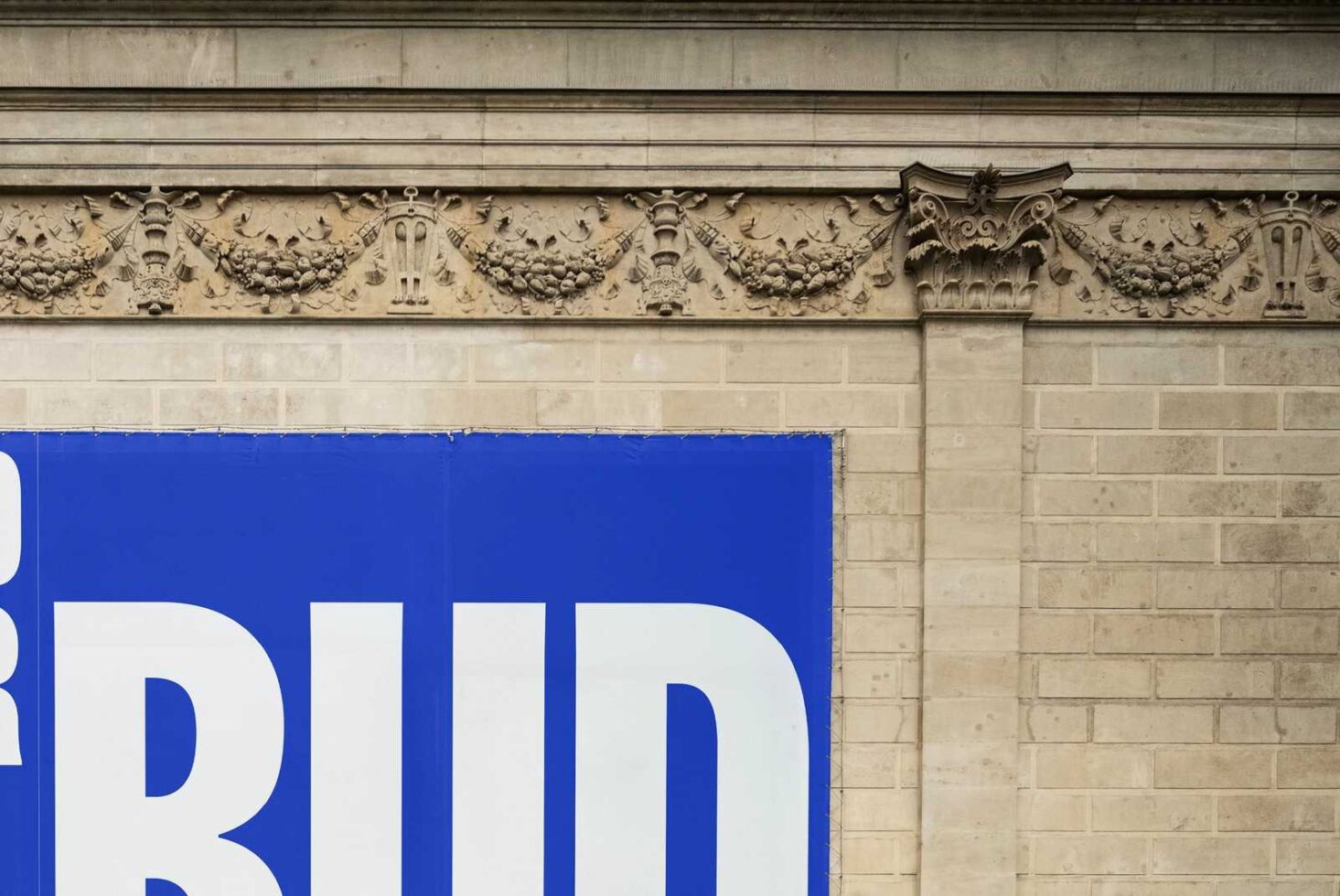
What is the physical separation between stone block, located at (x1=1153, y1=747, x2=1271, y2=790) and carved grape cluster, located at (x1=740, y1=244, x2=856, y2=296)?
10.2 feet

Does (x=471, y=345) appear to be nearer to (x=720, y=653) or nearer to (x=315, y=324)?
(x=315, y=324)

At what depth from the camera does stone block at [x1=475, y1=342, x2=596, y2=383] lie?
16.3 ft

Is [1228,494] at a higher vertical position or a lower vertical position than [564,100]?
lower

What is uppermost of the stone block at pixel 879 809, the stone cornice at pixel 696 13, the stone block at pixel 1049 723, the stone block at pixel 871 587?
the stone cornice at pixel 696 13

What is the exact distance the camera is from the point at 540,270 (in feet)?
16.2

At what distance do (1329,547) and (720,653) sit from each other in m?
3.32

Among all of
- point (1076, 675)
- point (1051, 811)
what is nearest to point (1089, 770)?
point (1051, 811)

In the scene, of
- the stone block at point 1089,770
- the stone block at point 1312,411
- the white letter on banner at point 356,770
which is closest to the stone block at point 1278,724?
the stone block at point 1089,770

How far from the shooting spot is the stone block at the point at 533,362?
4965 millimetres

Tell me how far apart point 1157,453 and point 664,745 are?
3087mm

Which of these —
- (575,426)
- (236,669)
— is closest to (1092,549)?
(575,426)

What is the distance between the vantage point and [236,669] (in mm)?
4914

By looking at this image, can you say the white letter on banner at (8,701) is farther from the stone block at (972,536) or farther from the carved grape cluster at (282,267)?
the stone block at (972,536)

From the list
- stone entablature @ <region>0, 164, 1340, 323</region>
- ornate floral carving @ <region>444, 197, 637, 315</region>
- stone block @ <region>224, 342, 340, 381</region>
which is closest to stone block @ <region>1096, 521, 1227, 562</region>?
stone entablature @ <region>0, 164, 1340, 323</region>
